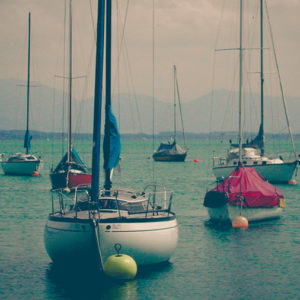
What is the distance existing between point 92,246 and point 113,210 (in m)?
2.04

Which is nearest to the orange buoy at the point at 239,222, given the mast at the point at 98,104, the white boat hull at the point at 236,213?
the white boat hull at the point at 236,213

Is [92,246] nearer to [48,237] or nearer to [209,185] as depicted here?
[48,237]

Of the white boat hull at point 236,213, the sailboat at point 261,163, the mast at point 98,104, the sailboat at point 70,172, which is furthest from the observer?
the sailboat at point 261,163

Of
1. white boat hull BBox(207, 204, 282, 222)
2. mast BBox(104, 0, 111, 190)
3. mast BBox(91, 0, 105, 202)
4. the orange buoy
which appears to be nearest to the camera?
mast BBox(91, 0, 105, 202)

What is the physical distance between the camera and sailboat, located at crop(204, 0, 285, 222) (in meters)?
33.3

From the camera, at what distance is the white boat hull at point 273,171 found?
58.3 meters

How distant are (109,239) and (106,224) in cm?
50

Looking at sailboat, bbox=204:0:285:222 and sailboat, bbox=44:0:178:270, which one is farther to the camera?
sailboat, bbox=204:0:285:222

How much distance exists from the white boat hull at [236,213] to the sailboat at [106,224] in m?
9.74

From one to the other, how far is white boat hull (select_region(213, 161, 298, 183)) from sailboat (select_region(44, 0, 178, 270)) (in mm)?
35198

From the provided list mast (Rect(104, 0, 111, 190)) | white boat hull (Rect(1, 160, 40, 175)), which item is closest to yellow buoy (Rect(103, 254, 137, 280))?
mast (Rect(104, 0, 111, 190))

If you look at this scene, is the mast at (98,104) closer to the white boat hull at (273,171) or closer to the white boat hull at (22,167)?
the white boat hull at (273,171)

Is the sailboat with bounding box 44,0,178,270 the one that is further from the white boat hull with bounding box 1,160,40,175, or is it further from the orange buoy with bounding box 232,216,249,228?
the white boat hull with bounding box 1,160,40,175

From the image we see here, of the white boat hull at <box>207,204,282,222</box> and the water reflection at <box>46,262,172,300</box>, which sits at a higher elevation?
the white boat hull at <box>207,204,282,222</box>
